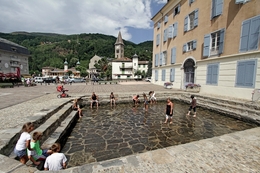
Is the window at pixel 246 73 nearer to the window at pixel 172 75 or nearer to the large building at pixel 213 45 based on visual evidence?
the large building at pixel 213 45

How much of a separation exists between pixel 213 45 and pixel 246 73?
4.09 meters

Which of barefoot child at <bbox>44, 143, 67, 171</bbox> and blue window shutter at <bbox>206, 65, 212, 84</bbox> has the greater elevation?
blue window shutter at <bbox>206, 65, 212, 84</bbox>

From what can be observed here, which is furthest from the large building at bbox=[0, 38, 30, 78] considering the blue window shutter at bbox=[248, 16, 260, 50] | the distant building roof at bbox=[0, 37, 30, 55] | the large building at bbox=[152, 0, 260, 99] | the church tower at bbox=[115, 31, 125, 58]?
the blue window shutter at bbox=[248, 16, 260, 50]

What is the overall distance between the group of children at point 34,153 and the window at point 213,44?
1299 centimetres

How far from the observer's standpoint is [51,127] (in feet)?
15.2

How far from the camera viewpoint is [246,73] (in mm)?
8609

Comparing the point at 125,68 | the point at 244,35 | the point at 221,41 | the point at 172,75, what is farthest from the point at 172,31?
the point at 125,68

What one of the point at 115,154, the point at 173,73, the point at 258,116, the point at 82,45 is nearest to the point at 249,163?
the point at 115,154

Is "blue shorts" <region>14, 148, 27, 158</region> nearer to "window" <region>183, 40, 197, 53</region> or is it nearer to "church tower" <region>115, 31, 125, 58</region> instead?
"window" <region>183, 40, 197, 53</region>

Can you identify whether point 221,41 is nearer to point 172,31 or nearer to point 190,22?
point 190,22

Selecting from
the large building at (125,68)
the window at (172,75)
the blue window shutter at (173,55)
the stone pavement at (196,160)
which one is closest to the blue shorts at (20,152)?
the stone pavement at (196,160)

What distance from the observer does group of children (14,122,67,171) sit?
2.49 metres

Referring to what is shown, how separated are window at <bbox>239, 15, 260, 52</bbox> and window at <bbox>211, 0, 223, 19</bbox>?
2601 mm

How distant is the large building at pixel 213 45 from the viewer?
27.5 feet
